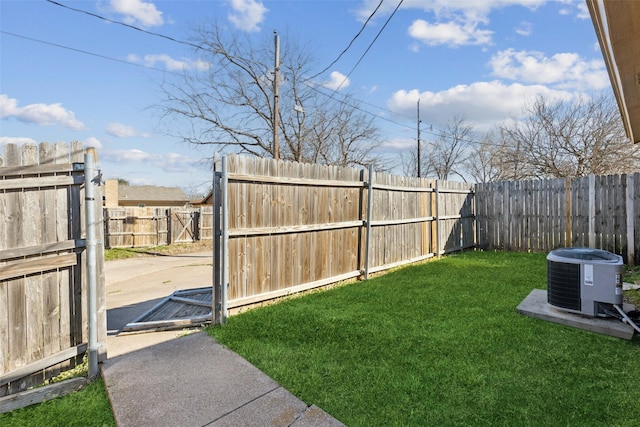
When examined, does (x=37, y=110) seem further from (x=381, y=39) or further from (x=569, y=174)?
(x=569, y=174)

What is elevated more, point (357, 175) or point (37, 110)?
Answer: point (37, 110)

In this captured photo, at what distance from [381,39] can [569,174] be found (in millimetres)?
11817

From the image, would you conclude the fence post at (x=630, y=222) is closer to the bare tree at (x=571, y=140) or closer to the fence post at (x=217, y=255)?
the bare tree at (x=571, y=140)

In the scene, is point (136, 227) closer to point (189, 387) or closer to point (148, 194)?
point (189, 387)

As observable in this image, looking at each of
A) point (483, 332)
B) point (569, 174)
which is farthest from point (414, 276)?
point (569, 174)

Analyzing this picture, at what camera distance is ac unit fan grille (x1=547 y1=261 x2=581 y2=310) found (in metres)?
3.62

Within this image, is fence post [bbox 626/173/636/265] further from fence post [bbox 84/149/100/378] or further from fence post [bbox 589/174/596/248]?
fence post [bbox 84/149/100/378]

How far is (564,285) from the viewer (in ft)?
12.2

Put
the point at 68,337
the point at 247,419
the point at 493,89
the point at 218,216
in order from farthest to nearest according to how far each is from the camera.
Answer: the point at 493,89, the point at 218,216, the point at 68,337, the point at 247,419

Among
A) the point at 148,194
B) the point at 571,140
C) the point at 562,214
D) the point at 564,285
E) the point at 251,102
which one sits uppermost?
the point at 251,102

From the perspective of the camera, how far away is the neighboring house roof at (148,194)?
34.4 m

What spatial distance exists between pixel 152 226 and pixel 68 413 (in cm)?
1336

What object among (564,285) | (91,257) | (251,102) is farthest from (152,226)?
(564,285)

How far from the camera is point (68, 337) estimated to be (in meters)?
2.71
